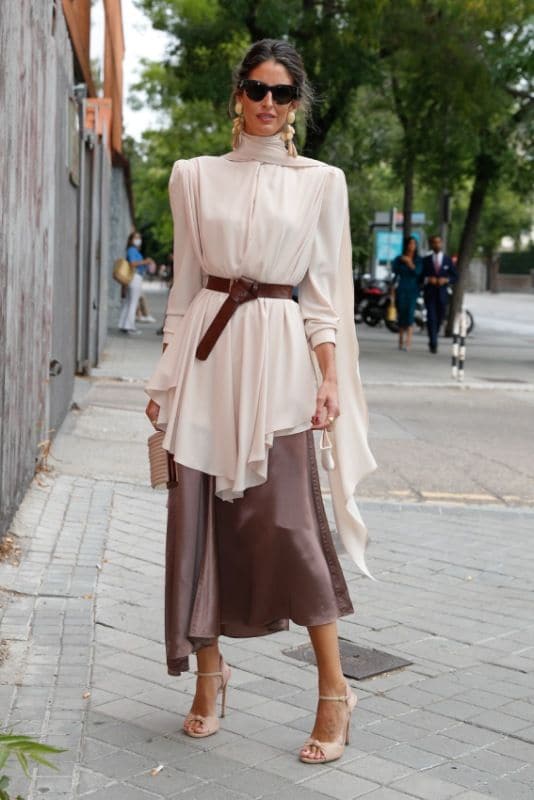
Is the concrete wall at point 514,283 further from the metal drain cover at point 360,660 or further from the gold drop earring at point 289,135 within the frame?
the gold drop earring at point 289,135

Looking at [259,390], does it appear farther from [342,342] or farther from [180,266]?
[180,266]

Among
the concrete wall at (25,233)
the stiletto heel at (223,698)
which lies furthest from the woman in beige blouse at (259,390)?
the concrete wall at (25,233)

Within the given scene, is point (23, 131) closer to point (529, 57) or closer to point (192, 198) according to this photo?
point (192, 198)

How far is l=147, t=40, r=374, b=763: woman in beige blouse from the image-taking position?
408cm

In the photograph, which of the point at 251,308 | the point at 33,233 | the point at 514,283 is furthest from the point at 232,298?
the point at 514,283

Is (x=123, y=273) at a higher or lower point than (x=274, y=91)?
lower

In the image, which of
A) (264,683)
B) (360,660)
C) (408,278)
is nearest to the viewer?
(264,683)

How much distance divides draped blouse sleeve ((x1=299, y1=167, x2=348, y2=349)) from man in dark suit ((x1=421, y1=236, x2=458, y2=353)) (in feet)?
60.1

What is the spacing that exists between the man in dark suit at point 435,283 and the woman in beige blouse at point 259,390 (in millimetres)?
18344

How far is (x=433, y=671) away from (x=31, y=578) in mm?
1877

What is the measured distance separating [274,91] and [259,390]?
34.0 inches

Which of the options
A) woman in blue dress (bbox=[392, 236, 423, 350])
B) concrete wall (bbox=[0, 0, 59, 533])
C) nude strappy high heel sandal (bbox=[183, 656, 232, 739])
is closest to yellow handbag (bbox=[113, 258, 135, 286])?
woman in blue dress (bbox=[392, 236, 423, 350])

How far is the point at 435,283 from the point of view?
22328mm

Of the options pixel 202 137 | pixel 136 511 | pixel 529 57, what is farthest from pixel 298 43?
pixel 202 137
